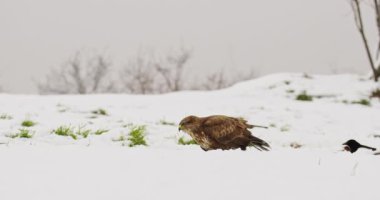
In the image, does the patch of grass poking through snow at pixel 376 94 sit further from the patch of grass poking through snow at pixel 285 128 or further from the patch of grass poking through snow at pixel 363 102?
the patch of grass poking through snow at pixel 285 128

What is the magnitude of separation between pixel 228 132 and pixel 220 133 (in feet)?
0.28

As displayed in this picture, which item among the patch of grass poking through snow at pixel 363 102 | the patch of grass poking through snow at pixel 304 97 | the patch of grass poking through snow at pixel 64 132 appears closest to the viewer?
the patch of grass poking through snow at pixel 64 132

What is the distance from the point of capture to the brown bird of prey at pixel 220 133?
3.89m

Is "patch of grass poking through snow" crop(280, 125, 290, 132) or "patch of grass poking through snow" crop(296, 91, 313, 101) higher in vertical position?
"patch of grass poking through snow" crop(280, 125, 290, 132)

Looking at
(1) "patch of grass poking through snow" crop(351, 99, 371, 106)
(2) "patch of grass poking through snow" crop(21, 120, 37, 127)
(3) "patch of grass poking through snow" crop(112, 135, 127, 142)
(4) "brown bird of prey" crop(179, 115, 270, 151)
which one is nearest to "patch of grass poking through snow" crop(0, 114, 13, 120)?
(2) "patch of grass poking through snow" crop(21, 120, 37, 127)

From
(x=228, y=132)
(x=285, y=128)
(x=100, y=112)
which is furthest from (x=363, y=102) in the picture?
(x=228, y=132)

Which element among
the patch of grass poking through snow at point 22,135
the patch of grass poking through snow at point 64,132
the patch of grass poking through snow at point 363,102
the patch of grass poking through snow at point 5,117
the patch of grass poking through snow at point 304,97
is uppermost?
the patch of grass poking through snow at point 22,135

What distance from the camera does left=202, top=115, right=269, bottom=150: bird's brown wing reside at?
12.8 feet

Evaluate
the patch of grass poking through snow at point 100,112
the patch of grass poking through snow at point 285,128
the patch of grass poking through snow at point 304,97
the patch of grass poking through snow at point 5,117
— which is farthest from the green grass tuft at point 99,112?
the patch of grass poking through snow at point 304,97

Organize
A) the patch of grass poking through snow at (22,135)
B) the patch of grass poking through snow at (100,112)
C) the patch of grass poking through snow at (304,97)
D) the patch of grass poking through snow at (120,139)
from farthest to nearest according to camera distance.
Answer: the patch of grass poking through snow at (304,97)
the patch of grass poking through snow at (100,112)
the patch of grass poking through snow at (120,139)
the patch of grass poking through snow at (22,135)

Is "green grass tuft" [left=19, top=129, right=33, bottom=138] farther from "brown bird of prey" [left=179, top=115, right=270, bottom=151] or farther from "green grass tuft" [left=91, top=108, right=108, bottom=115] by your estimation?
"green grass tuft" [left=91, top=108, right=108, bottom=115]

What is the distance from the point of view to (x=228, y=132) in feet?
12.8

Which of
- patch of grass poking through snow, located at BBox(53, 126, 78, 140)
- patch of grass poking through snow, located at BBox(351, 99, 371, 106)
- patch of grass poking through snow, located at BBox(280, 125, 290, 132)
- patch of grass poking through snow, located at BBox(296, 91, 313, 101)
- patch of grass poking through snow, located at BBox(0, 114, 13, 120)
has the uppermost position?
patch of grass poking through snow, located at BBox(0, 114, 13, 120)

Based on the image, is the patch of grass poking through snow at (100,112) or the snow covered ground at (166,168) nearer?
the snow covered ground at (166,168)
